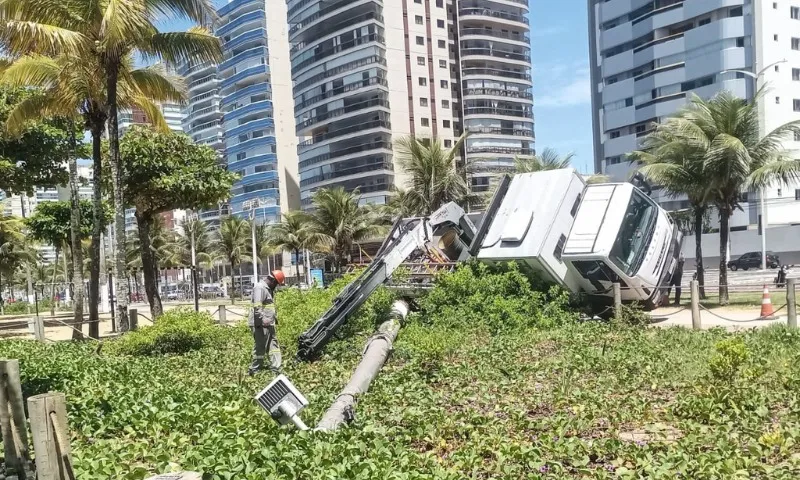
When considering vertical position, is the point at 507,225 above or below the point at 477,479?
above

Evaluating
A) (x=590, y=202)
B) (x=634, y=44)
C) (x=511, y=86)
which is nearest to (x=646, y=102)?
(x=634, y=44)

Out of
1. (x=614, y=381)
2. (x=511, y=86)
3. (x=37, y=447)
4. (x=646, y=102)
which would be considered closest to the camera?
(x=37, y=447)

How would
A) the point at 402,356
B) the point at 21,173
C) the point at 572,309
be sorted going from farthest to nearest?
the point at 21,173 → the point at 572,309 → the point at 402,356

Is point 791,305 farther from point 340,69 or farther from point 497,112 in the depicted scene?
point 497,112

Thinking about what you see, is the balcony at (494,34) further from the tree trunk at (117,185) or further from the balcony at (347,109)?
the tree trunk at (117,185)

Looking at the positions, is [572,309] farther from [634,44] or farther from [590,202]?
[634,44]

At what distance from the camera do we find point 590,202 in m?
15.7

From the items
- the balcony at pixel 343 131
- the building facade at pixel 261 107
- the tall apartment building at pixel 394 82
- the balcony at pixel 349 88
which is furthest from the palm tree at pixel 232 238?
the building facade at pixel 261 107

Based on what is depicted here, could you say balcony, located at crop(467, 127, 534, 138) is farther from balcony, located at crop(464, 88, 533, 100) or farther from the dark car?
the dark car

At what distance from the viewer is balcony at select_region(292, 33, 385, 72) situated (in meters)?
72.5

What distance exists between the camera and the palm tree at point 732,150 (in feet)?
62.8

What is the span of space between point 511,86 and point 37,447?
81.3 metres

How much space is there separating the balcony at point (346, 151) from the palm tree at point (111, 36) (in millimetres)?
55500

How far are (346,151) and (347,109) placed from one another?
4726 millimetres
